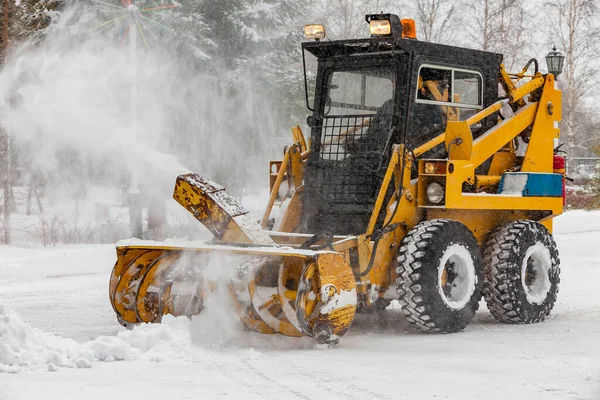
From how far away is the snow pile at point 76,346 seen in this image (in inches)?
243

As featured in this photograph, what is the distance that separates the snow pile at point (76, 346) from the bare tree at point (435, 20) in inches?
902

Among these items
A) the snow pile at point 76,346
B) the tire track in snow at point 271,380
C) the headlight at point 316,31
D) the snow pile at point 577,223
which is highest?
the headlight at point 316,31

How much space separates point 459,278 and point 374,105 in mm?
1848

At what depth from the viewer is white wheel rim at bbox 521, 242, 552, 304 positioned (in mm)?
9188

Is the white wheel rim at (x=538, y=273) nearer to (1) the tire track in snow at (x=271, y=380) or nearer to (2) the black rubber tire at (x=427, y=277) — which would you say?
(2) the black rubber tire at (x=427, y=277)

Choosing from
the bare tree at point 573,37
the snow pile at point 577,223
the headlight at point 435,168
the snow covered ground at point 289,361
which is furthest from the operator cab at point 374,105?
the bare tree at point 573,37

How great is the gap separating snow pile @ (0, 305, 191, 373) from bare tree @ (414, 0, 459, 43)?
22.9 meters

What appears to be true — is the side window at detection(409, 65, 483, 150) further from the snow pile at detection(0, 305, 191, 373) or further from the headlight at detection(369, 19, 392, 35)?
the snow pile at detection(0, 305, 191, 373)

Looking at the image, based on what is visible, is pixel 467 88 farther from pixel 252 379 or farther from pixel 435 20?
pixel 435 20

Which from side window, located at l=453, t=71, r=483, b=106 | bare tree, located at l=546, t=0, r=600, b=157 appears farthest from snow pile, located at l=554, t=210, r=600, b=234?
side window, located at l=453, t=71, r=483, b=106

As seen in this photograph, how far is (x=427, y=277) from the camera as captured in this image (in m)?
7.88

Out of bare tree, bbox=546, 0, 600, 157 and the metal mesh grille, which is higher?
bare tree, bbox=546, 0, 600, 157

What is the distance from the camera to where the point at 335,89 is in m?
9.38

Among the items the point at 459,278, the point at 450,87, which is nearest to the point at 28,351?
the point at 459,278
